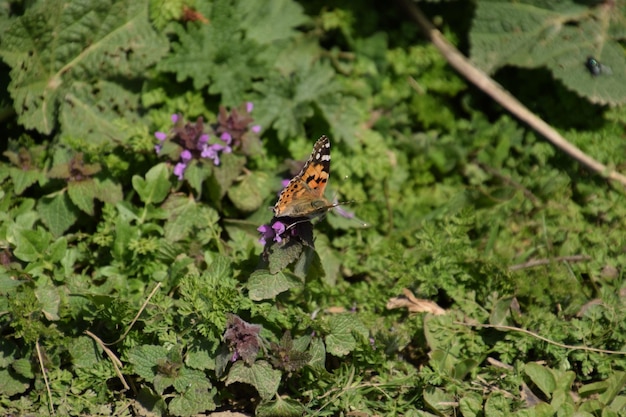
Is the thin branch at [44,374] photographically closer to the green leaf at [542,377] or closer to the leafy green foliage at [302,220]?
the leafy green foliage at [302,220]

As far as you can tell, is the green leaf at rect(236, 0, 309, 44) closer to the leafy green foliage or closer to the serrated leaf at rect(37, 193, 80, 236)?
the leafy green foliage

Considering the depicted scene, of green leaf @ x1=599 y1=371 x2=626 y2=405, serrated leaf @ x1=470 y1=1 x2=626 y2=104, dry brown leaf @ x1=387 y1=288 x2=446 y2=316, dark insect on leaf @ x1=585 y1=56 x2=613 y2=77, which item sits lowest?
green leaf @ x1=599 y1=371 x2=626 y2=405

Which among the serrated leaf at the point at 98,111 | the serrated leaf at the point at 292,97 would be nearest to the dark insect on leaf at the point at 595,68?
the serrated leaf at the point at 292,97

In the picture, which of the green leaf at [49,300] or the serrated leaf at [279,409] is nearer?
the serrated leaf at [279,409]

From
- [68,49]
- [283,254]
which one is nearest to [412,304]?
[283,254]

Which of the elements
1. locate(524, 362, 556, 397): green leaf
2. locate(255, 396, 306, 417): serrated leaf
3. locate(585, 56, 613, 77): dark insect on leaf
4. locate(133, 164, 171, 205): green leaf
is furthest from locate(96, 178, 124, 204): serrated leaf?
locate(585, 56, 613, 77): dark insect on leaf

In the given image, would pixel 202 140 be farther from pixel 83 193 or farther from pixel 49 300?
pixel 49 300
